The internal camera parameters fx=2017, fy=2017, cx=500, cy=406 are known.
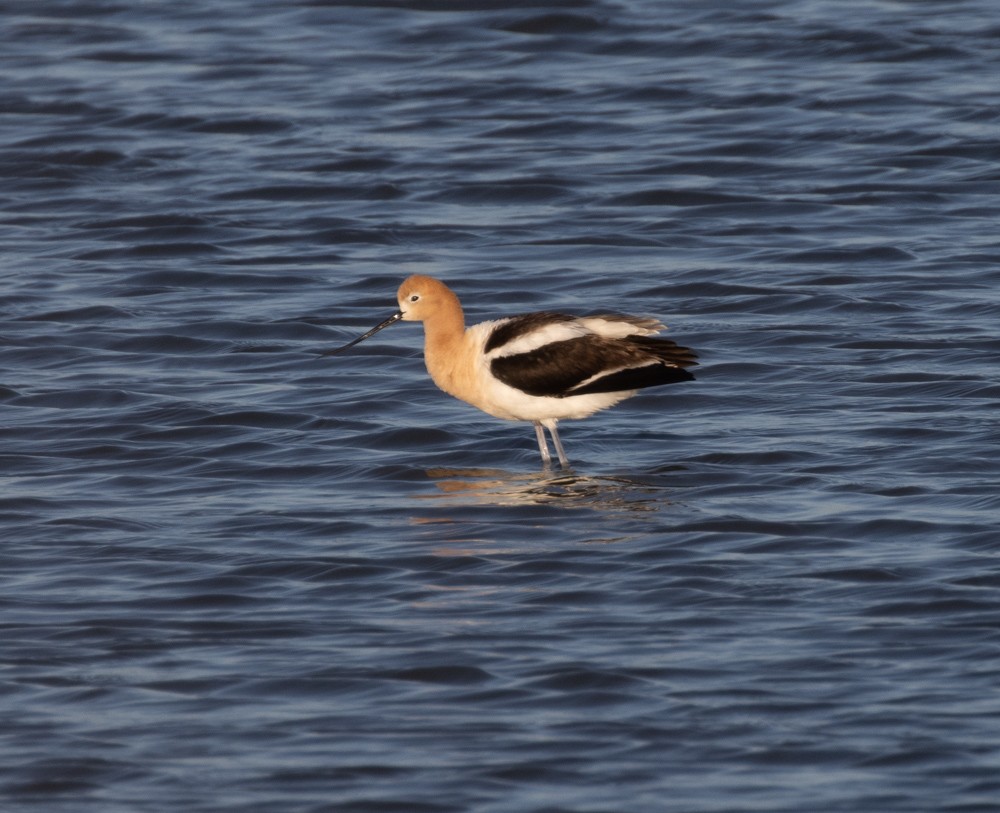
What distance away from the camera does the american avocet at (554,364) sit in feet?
35.1

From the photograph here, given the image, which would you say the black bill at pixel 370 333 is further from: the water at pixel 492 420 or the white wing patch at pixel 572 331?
the white wing patch at pixel 572 331

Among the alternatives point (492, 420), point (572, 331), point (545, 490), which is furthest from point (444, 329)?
point (545, 490)

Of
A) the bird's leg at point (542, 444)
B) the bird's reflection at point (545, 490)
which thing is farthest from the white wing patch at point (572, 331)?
the bird's reflection at point (545, 490)

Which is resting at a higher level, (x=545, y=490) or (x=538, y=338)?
(x=538, y=338)

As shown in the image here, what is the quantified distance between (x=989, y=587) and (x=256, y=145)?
11.3 metres

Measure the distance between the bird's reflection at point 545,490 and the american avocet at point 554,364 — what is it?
29cm

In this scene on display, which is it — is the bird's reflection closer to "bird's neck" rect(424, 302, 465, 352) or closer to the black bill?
"bird's neck" rect(424, 302, 465, 352)

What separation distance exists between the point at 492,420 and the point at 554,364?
154cm

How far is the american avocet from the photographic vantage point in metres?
10.7

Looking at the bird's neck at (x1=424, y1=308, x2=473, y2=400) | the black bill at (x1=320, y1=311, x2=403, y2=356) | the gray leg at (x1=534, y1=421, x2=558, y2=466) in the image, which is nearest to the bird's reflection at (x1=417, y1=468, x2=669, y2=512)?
the gray leg at (x1=534, y1=421, x2=558, y2=466)

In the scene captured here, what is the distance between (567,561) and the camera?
9141 millimetres

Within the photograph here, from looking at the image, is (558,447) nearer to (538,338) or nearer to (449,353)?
(538,338)

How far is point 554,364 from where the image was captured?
10711 millimetres

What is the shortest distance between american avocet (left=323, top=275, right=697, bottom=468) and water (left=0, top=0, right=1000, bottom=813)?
0.38 metres
